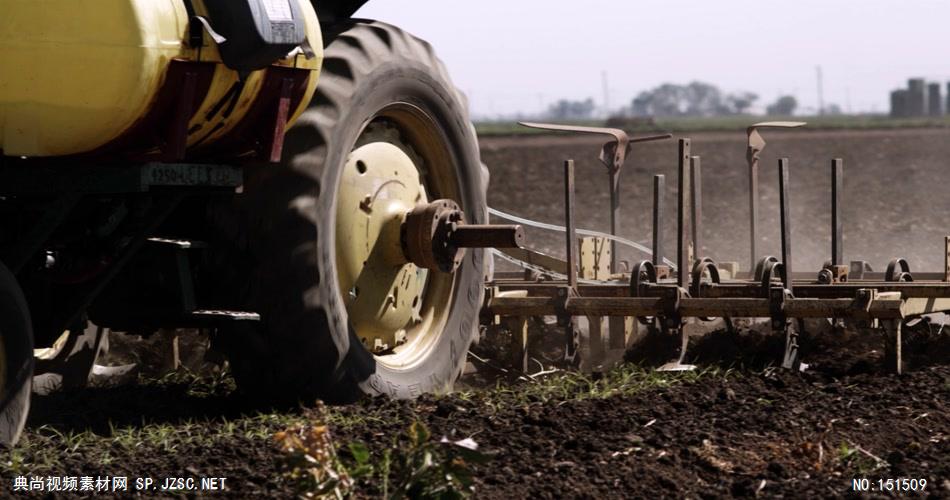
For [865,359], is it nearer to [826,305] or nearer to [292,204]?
[826,305]

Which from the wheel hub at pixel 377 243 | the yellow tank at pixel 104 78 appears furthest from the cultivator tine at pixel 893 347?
the yellow tank at pixel 104 78

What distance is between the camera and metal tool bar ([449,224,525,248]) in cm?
637

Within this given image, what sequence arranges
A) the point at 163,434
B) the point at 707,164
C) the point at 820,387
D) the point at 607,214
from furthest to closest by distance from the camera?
1. the point at 707,164
2. the point at 607,214
3. the point at 820,387
4. the point at 163,434

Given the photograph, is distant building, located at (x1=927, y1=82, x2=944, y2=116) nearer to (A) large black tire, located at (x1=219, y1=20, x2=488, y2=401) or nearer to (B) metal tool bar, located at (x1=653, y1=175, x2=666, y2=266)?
(B) metal tool bar, located at (x1=653, y1=175, x2=666, y2=266)

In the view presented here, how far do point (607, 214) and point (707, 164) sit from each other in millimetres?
7943

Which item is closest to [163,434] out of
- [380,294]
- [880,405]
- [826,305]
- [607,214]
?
[380,294]

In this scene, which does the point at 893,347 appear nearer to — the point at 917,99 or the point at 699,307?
the point at 699,307

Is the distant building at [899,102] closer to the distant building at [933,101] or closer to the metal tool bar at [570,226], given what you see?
the distant building at [933,101]

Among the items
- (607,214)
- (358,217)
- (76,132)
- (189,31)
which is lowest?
(607,214)

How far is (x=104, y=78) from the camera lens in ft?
15.3

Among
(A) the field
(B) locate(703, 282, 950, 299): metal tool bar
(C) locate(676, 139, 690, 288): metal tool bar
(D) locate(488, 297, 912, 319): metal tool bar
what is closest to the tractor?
(A) the field

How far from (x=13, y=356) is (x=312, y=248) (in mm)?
1233

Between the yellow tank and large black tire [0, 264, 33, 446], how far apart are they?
0.46 m

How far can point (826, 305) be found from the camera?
709cm
